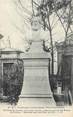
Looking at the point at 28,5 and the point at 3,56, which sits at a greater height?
the point at 28,5

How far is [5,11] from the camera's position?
1939 mm

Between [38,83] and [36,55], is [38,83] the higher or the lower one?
the lower one

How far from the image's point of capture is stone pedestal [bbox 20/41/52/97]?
1.87m

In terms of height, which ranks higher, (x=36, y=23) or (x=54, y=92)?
(x=36, y=23)

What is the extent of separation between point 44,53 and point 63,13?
0.85 ft

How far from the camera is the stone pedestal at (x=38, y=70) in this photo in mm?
1872

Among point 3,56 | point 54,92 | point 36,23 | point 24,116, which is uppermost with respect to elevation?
point 36,23

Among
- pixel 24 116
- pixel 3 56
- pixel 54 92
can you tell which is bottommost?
pixel 24 116

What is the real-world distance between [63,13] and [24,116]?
0.62 meters

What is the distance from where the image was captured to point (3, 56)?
193 cm

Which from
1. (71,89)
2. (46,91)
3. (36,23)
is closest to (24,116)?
(46,91)

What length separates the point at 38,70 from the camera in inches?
73.8

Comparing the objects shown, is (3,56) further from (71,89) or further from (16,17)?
(71,89)

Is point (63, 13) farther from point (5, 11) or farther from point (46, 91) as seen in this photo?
point (46, 91)
